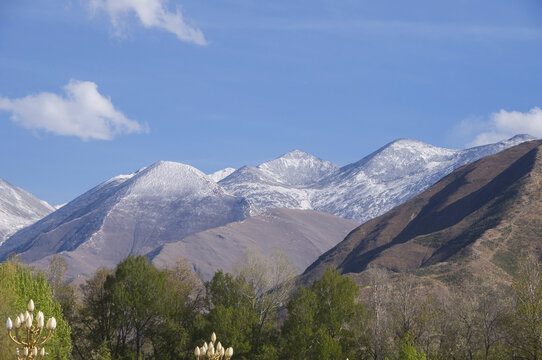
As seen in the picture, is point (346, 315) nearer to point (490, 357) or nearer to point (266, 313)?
point (266, 313)

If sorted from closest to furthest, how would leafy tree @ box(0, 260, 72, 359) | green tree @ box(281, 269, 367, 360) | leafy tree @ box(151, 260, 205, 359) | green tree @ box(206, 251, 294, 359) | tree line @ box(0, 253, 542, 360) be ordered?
leafy tree @ box(0, 260, 72, 359) < tree line @ box(0, 253, 542, 360) < green tree @ box(281, 269, 367, 360) < green tree @ box(206, 251, 294, 359) < leafy tree @ box(151, 260, 205, 359)

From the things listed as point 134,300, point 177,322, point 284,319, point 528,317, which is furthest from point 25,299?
point 528,317

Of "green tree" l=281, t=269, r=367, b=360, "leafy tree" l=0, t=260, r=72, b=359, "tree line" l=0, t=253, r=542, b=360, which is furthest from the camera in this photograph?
"green tree" l=281, t=269, r=367, b=360

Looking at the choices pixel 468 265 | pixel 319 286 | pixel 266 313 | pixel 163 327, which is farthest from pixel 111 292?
pixel 468 265

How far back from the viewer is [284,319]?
83.6 m

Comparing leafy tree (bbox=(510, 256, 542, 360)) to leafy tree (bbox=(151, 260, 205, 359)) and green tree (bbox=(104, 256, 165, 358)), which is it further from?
green tree (bbox=(104, 256, 165, 358))

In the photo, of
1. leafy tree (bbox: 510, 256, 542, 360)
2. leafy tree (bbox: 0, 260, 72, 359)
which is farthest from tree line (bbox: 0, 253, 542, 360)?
leafy tree (bbox: 0, 260, 72, 359)

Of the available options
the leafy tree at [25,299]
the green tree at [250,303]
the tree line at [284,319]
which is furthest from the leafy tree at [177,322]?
the leafy tree at [25,299]

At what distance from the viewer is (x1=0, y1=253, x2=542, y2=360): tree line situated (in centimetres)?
6838

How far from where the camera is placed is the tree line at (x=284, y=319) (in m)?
68.4

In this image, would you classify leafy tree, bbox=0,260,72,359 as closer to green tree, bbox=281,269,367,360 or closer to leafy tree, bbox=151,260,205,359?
leafy tree, bbox=151,260,205,359

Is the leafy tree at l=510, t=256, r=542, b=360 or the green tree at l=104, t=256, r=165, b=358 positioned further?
the green tree at l=104, t=256, r=165, b=358

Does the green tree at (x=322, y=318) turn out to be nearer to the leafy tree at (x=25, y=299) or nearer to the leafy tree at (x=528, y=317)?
the leafy tree at (x=528, y=317)

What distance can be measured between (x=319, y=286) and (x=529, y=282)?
93.9 feet
